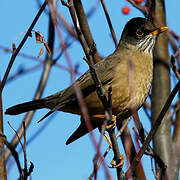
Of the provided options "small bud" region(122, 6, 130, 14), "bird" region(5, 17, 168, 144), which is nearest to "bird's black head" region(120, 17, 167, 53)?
"bird" region(5, 17, 168, 144)

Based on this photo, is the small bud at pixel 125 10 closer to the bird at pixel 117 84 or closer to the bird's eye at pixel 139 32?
the bird at pixel 117 84

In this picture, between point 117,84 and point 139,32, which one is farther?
point 139,32

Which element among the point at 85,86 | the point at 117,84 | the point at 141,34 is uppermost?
the point at 141,34

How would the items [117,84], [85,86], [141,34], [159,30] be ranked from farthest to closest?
1. [141,34]
2. [159,30]
3. [85,86]
4. [117,84]

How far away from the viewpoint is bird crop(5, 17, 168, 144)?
410 centimetres

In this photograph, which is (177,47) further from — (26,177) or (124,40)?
(26,177)

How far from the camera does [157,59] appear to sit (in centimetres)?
452

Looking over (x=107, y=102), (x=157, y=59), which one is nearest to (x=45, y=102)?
(x=157, y=59)

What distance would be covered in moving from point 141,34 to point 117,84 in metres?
1.14

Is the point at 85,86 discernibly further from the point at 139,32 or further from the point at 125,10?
the point at 139,32

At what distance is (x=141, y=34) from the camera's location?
4977 mm

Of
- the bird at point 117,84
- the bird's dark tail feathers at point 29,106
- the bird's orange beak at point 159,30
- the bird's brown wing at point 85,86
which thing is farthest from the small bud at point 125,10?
the bird's dark tail feathers at point 29,106

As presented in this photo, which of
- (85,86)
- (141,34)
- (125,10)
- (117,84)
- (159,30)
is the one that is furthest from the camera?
(141,34)

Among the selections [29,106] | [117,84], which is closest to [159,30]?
[117,84]
